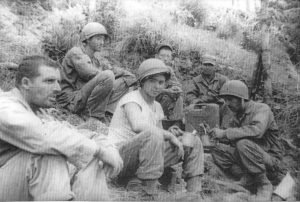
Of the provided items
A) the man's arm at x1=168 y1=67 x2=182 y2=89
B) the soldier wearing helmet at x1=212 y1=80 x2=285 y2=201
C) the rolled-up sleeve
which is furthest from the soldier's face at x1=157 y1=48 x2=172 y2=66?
the rolled-up sleeve

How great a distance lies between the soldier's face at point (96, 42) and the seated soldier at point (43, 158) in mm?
1625

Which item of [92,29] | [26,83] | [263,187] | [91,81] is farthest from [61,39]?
[263,187]

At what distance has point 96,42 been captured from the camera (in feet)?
13.3

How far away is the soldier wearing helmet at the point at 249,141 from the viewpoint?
3.63 metres

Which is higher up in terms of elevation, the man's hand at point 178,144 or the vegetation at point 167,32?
the vegetation at point 167,32

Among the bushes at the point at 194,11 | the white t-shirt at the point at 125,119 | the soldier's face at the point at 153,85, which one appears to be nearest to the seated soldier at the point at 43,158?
the white t-shirt at the point at 125,119

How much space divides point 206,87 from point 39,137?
2882 mm

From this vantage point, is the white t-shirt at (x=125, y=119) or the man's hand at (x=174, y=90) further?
the man's hand at (x=174, y=90)

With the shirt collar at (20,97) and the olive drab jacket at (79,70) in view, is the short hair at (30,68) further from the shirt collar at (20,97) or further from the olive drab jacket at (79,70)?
the olive drab jacket at (79,70)

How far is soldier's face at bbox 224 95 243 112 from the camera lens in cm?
372

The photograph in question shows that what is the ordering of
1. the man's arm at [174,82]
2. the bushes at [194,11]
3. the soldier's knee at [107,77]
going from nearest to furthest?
the bushes at [194,11] → the soldier's knee at [107,77] → the man's arm at [174,82]

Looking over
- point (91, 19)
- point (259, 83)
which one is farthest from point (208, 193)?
point (91, 19)

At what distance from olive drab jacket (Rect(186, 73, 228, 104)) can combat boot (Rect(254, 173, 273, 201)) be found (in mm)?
1264

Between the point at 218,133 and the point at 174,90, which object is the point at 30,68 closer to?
the point at 218,133
